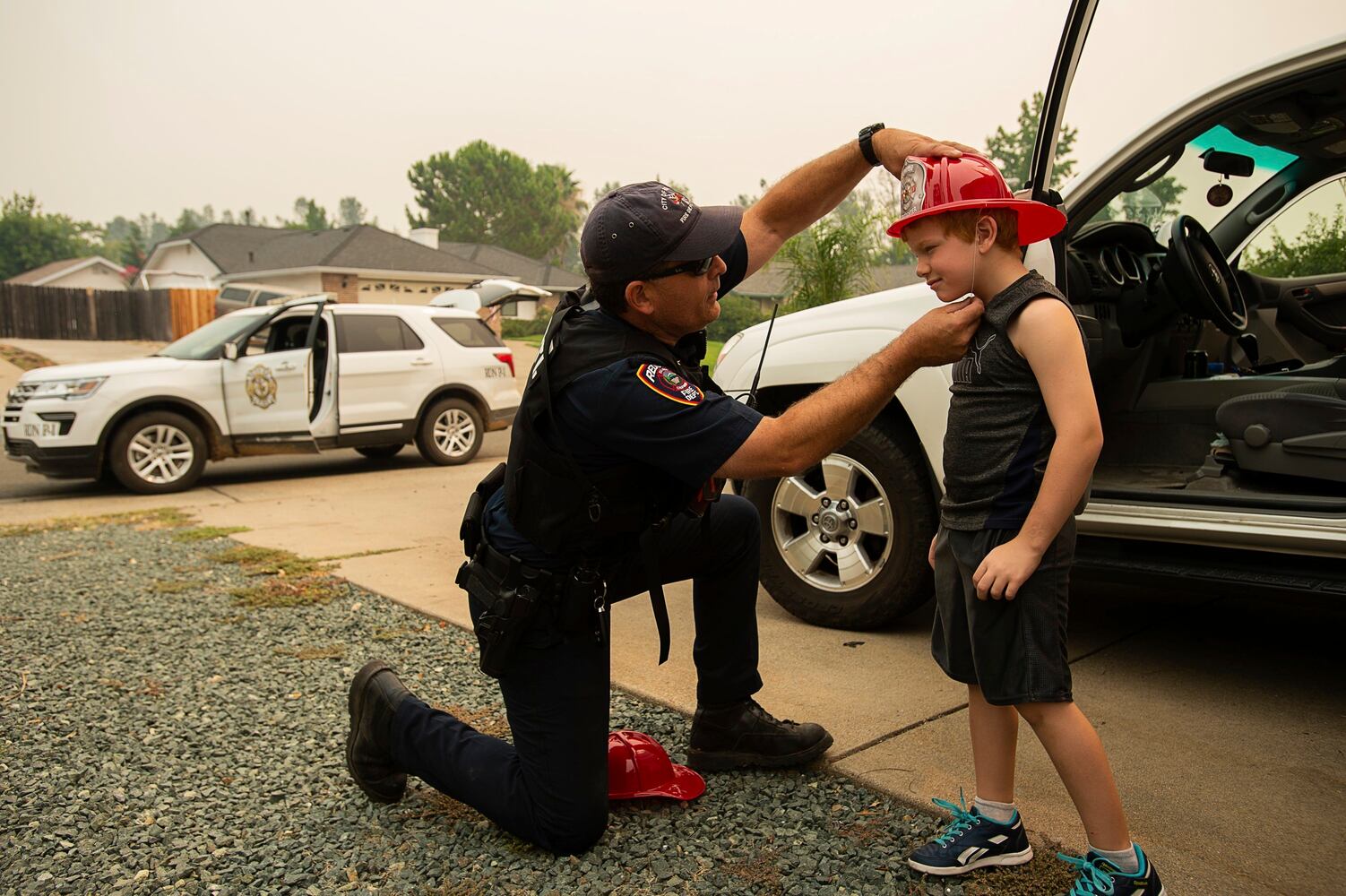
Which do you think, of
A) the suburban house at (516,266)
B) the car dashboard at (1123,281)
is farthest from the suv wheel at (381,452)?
the suburban house at (516,266)

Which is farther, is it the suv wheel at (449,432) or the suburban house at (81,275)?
the suburban house at (81,275)

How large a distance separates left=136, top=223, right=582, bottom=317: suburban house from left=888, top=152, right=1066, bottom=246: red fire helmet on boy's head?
33264mm

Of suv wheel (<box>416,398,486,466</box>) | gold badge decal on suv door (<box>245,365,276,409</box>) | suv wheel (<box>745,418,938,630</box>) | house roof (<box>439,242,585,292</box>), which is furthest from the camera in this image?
house roof (<box>439,242,585,292</box>)

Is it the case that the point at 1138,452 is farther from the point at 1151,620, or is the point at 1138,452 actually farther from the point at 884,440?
the point at 884,440

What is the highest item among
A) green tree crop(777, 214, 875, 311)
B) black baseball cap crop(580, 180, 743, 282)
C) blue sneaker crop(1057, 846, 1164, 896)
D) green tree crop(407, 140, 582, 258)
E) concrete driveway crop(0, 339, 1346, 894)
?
green tree crop(407, 140, 582, 258)

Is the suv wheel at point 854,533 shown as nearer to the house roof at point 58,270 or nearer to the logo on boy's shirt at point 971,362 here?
the logo on boy's shirt at point 971,362

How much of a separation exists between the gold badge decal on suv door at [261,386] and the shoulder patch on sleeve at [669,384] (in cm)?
806

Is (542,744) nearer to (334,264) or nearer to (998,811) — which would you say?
(998,811)

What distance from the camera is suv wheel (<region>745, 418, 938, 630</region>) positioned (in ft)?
12.3

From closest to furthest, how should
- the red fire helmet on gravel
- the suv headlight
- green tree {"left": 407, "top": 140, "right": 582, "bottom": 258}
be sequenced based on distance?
1. the red fire helmet on gravel
2. the suv headlight
3. green tree {"left": 407, "top": 140, "right": 582, "bottom": 258}

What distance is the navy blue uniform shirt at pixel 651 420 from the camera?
2312 millimetres

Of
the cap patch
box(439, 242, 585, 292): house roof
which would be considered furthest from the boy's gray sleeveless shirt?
box(439, 242, 585, 292): house roof

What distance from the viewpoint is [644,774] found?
2695mm

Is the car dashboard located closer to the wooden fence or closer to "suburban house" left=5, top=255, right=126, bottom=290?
the wooden fence
